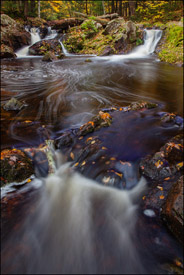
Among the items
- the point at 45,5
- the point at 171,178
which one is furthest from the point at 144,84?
the point at 45,5

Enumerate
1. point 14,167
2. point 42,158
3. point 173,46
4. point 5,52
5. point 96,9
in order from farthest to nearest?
1. point 96,9
2. point 5,52
3. point 173,46
4. point 42,158
5. point 14,167

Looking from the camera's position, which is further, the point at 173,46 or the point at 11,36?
the point at 11,36

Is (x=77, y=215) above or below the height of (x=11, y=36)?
below

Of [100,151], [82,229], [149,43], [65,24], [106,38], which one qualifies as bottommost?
[82,229]

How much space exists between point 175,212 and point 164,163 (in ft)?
3.58

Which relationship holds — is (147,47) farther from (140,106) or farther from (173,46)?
(140,106)

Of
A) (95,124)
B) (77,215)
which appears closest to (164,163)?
(77,215)

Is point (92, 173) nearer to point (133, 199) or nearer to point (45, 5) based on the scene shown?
point (133, 199)

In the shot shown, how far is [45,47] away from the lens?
55.9 feet

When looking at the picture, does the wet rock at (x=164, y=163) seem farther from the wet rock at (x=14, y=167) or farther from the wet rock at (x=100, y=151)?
the wet rock at (x=14, y=167)

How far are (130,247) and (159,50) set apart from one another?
16917 millimetres

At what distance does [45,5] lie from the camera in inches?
1164

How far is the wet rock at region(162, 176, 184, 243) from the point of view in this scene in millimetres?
1862

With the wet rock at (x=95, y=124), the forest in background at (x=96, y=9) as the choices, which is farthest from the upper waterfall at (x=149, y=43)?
the wet rock at (x=95, y=124)
